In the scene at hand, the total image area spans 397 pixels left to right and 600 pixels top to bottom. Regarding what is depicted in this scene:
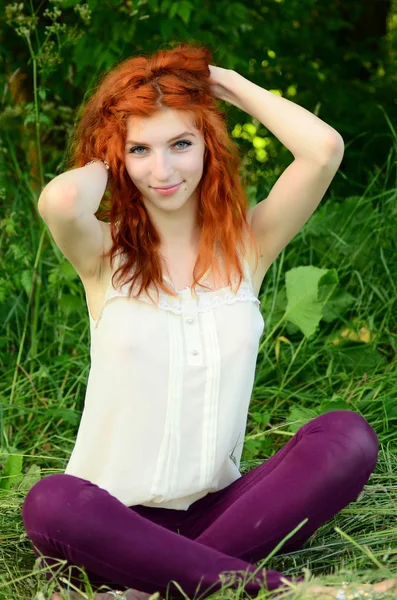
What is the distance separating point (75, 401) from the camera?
339 centimetres

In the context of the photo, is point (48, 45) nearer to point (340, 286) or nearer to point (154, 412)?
point (340, 286)

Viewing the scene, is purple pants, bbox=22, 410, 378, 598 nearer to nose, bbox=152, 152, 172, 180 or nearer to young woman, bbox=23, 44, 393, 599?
young woman, bbox=23, 44, 393, 599

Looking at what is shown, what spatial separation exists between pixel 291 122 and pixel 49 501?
1085 millimetres

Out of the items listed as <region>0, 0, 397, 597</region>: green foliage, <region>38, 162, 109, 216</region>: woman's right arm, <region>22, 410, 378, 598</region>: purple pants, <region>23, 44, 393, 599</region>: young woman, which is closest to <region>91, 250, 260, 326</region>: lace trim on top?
<region>23, 44, 393, 599</region>: young woman

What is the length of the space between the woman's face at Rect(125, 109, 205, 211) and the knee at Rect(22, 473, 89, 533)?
709 mm

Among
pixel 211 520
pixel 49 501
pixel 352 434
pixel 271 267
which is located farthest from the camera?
pixel 271 267

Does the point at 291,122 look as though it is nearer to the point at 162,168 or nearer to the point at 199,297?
the point at 162,168

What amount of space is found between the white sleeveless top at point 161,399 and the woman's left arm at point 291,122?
1.53ft

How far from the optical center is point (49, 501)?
2047 mm

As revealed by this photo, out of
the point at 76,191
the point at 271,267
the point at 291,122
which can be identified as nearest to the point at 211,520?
the point at 76,191

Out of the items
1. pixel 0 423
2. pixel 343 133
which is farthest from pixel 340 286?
pixel 0 423

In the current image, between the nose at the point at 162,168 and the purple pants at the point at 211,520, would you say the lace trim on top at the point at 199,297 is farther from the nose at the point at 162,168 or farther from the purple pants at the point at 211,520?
the purple pants at the point at 211,520

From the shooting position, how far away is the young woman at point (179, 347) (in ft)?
6.81

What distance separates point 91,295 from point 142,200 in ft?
0.91
